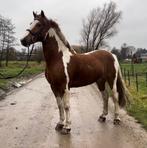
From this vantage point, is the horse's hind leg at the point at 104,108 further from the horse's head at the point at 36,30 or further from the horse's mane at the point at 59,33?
the horse's head at the point at 36,30

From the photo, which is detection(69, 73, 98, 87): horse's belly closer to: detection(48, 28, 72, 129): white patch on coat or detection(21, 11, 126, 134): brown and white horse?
detection(21, 11, 126, 134): brown and white horse

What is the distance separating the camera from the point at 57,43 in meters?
9.23

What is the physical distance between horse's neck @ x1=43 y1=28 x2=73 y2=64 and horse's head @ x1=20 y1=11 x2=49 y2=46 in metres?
0.22

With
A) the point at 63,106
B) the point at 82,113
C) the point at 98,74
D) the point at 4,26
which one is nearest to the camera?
the point at 63,106

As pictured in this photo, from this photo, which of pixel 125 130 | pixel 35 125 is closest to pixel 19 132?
pixel 35 125

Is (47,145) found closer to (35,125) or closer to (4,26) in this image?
(35,125)

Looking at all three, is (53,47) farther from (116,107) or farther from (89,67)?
(116,107)

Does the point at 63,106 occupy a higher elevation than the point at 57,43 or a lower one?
lower

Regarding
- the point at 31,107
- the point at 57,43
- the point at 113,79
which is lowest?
the point at 31,107

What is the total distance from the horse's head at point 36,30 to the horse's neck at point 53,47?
217 millimetres

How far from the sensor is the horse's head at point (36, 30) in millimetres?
8797

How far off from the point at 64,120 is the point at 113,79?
5.64 ft

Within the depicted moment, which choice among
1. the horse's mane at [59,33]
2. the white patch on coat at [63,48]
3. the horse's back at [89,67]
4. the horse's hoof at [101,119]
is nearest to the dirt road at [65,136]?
the horse's hoof at [101,119]

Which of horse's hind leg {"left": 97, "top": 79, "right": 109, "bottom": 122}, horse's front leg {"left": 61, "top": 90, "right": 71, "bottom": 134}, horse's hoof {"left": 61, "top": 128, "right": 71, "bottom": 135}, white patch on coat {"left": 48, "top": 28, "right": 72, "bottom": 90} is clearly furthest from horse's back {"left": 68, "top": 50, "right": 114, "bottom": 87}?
horse's hoof {"left": 61, "top": 128, "right": 71, "bottom": 135}
